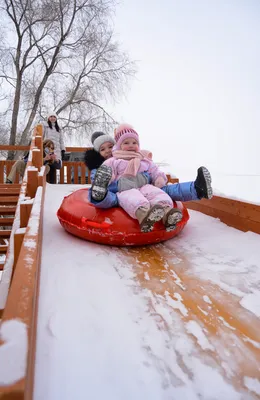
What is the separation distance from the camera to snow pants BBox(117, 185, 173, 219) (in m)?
1.95

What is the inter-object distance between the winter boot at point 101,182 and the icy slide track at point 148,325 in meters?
0.37

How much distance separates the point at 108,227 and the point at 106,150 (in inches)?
43.6

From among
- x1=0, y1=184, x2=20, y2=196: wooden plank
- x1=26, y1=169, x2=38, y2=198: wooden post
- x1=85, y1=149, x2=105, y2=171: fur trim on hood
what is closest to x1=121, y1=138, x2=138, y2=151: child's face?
x1=85, y1=149, x2=105, y2=171: fur trim on hood

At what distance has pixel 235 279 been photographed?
1494 millimetres

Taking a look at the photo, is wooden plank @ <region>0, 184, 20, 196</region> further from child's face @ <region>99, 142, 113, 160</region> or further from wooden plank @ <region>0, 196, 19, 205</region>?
child's face @ <region>99, 142, 113, 160</region>

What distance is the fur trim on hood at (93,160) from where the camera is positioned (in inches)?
111

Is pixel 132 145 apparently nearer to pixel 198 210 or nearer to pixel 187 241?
pixel 187 241

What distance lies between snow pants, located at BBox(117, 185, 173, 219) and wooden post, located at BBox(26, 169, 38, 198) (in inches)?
30.9

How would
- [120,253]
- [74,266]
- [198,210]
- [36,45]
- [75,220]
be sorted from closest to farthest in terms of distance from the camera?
[74,266], [120,253], [75,220], [198,210], [36,45]

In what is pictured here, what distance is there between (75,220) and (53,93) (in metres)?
9.36

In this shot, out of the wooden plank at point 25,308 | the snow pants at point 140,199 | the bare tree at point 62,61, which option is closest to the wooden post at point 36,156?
the snow pants at point 140,199

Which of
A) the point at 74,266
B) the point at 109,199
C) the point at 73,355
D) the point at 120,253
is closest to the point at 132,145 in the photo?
the point at 109,199

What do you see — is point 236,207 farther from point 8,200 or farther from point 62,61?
point 62,61

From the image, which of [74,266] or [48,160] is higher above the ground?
[48,160]
